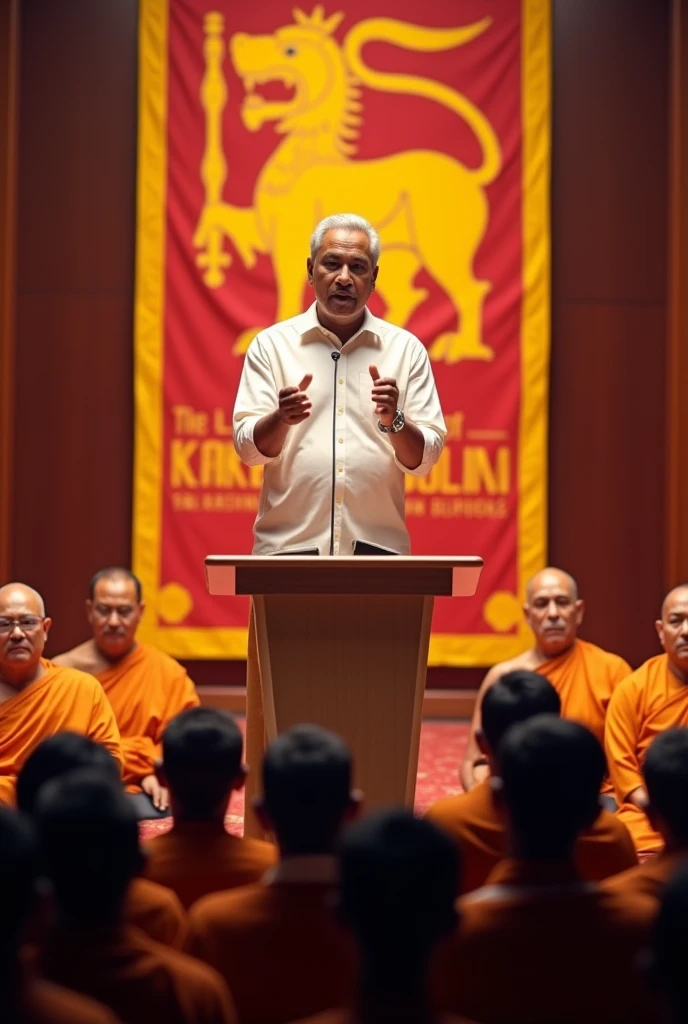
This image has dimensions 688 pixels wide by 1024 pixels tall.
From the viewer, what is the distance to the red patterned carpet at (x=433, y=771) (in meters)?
4.83

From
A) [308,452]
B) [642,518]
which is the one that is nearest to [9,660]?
[308,452]

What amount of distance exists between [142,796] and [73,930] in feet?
11.4

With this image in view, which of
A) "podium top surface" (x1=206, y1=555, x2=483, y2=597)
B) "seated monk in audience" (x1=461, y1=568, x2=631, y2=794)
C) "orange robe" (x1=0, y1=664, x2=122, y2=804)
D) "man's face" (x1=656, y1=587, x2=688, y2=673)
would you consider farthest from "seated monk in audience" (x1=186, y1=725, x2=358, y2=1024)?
"seated monk in audience" (x1=461, y1=568, x2=631, y2=794)

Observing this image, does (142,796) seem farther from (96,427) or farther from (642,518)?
(642,518)

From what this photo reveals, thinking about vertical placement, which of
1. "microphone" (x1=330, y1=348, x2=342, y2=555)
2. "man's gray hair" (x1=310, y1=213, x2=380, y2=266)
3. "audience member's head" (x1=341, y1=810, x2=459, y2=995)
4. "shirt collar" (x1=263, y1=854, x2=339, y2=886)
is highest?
"man's gray hair" (x1=310, y1=213, x2=380, y2=266)

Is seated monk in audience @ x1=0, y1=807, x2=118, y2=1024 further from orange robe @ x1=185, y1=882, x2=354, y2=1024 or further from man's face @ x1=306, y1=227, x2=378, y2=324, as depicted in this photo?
man's face @ x1=306, y1=227, x2=378, y2=324

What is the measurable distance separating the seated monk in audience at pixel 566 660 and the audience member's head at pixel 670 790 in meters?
2.96

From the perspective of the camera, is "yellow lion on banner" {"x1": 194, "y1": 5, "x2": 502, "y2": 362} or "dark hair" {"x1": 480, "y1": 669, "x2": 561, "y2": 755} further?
"yellow lion on banner" {"x1": 194, "y1": 5, "x2": 502, "y2": 362}

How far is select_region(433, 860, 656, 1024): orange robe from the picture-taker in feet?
5.99

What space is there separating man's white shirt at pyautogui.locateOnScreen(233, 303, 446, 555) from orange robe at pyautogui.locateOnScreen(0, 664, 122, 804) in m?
1.18

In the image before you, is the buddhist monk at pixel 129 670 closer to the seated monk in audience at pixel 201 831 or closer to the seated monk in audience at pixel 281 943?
the seated monk in audience at pixel 201 831

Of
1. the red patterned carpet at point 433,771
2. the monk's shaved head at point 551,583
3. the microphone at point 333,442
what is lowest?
the red patterned carpet at point 433,771

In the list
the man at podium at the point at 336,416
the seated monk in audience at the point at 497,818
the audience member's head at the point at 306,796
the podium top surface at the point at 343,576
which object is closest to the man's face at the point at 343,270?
the man at podium at the point at 336,416

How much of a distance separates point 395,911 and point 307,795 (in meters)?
0.51
